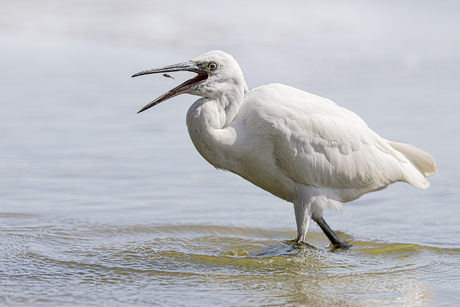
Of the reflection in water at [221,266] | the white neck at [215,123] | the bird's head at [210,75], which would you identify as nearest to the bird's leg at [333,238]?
the reflection in water at [221,266]

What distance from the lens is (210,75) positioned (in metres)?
5.80

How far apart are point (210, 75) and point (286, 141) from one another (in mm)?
864

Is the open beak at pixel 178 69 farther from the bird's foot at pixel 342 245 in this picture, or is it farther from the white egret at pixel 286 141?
the bird's foot at pixel 342 245

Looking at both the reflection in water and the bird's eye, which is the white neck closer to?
the bird's eye

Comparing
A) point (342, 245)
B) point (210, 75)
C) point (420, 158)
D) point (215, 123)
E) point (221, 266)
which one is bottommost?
point (221, 266)

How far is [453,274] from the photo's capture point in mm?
5461

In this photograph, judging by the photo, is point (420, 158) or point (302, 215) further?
point (420, 158)

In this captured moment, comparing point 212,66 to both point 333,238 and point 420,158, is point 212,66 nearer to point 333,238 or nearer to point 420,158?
point 333,238

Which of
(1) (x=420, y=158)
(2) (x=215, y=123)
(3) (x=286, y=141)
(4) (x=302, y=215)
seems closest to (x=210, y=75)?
(2) (x=215, y=123)

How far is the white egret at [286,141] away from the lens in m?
5.78

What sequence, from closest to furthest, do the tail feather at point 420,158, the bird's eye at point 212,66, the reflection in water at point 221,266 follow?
the reflection in water at point 221,266, the bird's eye at point 212,66, the tail feather at point 420,158

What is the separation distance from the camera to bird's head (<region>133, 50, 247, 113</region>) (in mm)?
5715

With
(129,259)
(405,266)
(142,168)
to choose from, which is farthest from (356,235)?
(142,168)

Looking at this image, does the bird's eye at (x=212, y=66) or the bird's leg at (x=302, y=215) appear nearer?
the bird's eye at (x=212, y=66)
